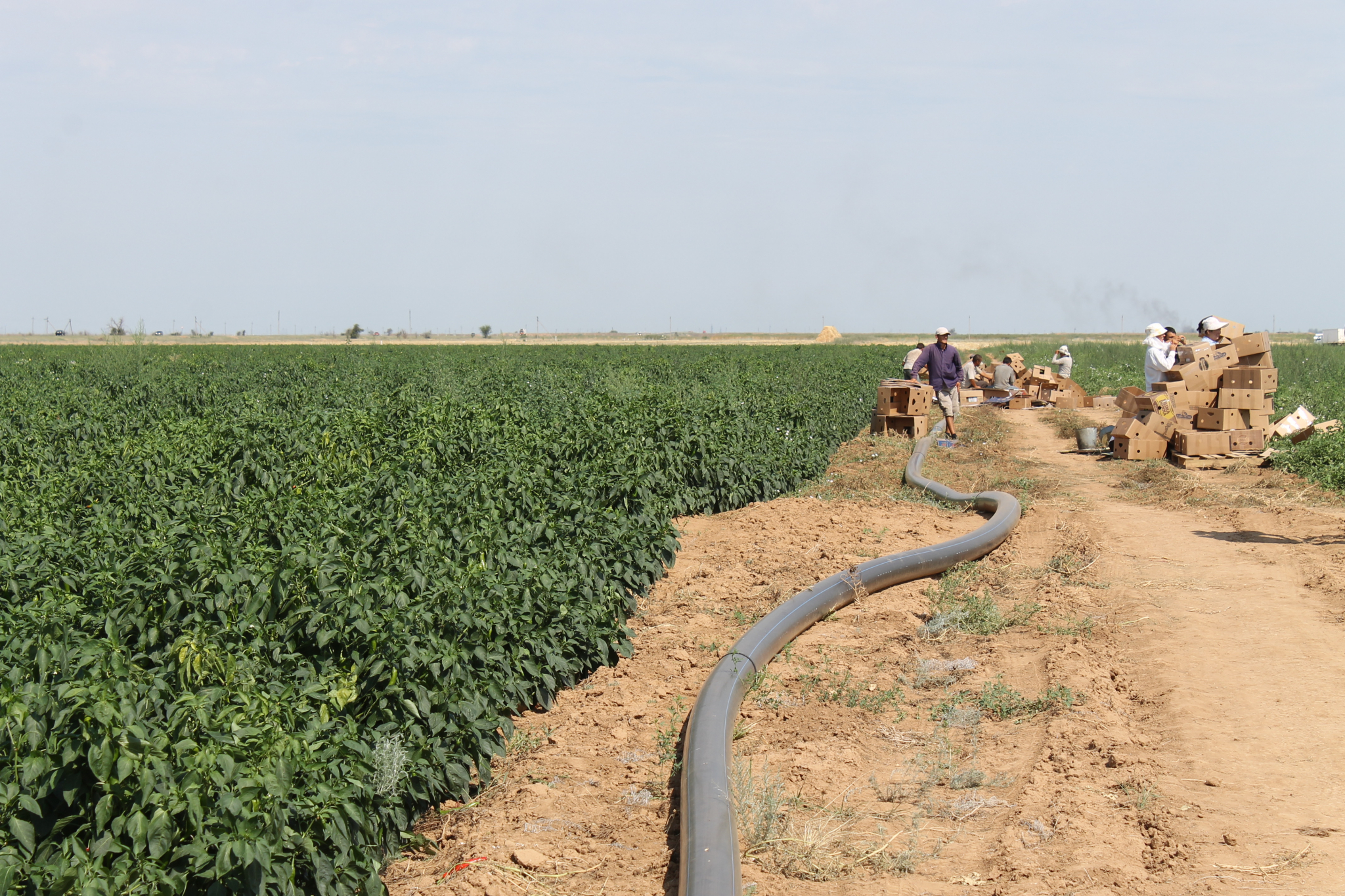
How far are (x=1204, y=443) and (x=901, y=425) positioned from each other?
16.9 feet

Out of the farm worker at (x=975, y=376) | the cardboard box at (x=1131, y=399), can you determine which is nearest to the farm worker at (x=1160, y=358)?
the cardboard box at (x=1131, y=399)

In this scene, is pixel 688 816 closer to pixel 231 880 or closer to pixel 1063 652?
pixel 231 880

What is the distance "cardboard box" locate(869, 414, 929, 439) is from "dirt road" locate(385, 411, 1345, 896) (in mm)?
8260

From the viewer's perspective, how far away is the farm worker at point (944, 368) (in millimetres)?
16750

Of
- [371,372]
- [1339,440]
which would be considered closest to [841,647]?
[1339,440]

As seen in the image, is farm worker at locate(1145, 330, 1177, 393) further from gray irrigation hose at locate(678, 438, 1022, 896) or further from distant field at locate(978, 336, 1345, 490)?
gray irrigation hose at locate(678, 438, 1022, 896)

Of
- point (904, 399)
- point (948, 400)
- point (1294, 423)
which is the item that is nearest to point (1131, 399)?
point (1294, 423)

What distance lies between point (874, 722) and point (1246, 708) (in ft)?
6.38

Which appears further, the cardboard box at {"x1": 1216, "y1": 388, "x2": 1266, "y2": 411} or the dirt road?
the cardboard box at {"x1": 1216, "y1": 388, "x2": 1266, "y2": 411}

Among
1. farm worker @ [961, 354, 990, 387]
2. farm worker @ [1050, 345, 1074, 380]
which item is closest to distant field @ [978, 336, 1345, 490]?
farm worker @ [1050, 345, 1074, 380]

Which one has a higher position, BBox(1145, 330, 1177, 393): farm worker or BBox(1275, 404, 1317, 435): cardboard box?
BBox(1145, 330, 1177, 393): farm worker

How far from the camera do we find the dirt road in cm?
420

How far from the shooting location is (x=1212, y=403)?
1506 cm

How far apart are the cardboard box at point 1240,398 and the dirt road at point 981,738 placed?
543cm
